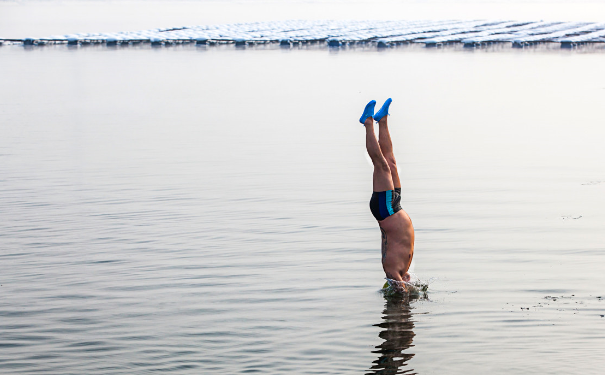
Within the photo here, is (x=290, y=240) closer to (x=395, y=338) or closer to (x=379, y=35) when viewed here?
(x=395, y=338)

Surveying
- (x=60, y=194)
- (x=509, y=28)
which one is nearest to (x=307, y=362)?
(x=60, y=194)

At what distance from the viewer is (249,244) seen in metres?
13.7

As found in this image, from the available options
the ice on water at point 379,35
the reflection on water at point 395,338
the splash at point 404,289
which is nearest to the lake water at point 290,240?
the reflection on water at point 395,338

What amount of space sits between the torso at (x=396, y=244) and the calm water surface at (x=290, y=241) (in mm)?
487

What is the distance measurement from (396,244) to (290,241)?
333cm

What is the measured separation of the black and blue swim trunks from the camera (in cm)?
1077

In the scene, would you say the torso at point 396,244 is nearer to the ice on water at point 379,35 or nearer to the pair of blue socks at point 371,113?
the pair of blue socks at point 371,113

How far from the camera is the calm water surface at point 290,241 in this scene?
9.30 m

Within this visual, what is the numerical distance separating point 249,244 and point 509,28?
7487 cm

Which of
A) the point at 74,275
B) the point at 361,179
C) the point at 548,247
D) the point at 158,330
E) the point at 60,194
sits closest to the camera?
the point at 158,330

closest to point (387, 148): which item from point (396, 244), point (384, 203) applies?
point (384, 203)

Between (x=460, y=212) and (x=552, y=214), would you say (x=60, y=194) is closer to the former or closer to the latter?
(x=460, y=212)

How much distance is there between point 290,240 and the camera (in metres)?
14.0

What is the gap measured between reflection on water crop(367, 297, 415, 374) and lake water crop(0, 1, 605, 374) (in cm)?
3
